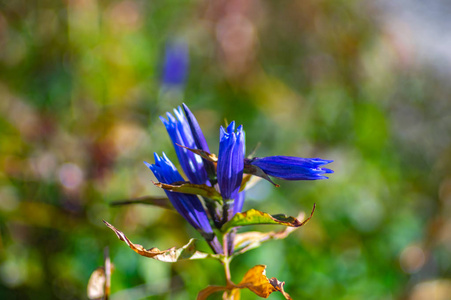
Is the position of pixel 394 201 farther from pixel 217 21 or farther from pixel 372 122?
pixel 217 21

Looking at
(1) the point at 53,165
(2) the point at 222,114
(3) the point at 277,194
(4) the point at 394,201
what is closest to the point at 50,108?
(1) the point at 53,165

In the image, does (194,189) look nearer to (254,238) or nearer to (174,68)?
(254,238)

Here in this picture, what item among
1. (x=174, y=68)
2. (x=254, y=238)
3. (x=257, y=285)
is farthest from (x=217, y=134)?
(x=257, y=285)

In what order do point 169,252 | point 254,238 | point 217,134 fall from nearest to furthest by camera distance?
point 169,252 → point 254,238 → point 217,134

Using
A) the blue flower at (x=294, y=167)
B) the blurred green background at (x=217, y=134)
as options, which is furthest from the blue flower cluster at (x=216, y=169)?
the blurred green background at (x=217, y=134)

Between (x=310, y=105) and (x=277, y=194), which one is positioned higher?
(x=310, y=105)

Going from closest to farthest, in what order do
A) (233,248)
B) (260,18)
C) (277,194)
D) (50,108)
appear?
(233,248) < (277,194) < (50,108) < (260,18)
